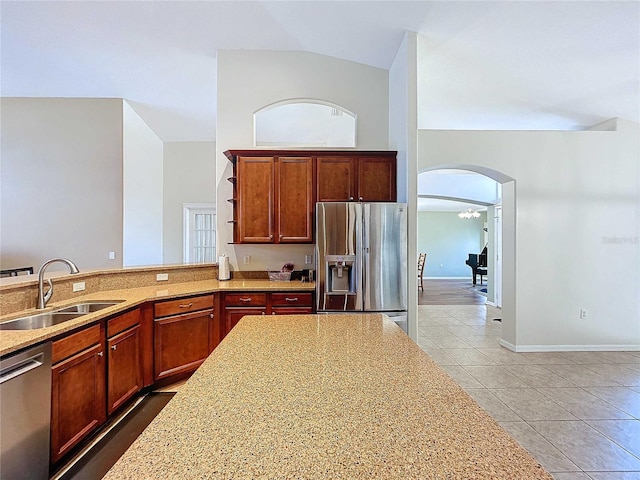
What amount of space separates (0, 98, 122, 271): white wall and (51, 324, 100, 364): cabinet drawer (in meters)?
3.52

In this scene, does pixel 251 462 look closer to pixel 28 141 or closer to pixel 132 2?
pixel 132 2

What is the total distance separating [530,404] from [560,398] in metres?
0.36

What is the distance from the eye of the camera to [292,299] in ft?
11.0

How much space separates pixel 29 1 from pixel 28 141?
2.68 m

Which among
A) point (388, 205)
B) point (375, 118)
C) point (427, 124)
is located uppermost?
point (427, 124)

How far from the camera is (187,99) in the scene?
5.27m

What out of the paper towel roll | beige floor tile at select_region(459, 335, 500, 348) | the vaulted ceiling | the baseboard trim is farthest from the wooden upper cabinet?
the baseboard trim

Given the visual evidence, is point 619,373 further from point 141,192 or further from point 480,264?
point 480,264

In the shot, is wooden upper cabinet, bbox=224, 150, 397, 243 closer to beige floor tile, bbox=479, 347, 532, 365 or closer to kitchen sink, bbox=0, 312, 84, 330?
kitchen sink, bbox=0, 312, 84, 330

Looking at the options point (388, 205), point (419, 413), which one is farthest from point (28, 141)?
point (419, 413)

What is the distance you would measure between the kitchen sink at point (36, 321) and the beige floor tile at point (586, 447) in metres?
3.63

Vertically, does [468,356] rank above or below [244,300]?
below

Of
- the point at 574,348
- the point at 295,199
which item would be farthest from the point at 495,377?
the point at 295,199

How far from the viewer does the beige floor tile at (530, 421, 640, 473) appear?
214cm
